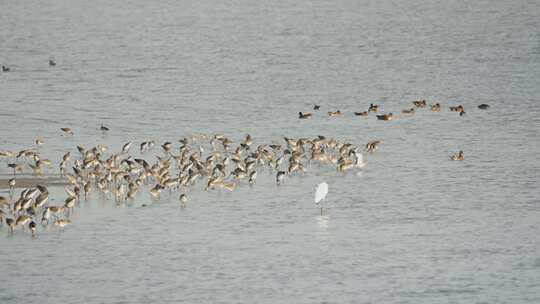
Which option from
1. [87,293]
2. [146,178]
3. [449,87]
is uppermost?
[449,87]

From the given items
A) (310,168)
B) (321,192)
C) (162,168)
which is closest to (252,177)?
(162,168)

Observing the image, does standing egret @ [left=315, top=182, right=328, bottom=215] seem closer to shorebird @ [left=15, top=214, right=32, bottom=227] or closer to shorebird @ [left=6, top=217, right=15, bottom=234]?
shorebird @ [left=15, top=214, right=32, bottom=227]

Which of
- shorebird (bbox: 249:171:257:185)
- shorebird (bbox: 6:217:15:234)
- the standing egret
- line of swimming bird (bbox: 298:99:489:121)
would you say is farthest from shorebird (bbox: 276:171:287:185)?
line of swimming bird (bbox: 298:99:489:121)

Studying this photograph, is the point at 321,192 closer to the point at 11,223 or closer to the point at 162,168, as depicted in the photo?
the point at 162,168

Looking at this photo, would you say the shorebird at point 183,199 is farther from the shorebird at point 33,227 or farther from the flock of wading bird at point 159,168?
the shorebird at point 33,227

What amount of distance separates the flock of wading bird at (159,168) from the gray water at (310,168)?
0.34 metres

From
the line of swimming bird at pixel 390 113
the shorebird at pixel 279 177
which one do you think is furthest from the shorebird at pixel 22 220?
the line of swimming bird at pixel 390 113

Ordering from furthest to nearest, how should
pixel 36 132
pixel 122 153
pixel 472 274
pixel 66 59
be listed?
1. pixel 66 59
2. pixel 36 132
3. pixel 122 153
4. pixel 472 274

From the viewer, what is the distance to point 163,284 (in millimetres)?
17344

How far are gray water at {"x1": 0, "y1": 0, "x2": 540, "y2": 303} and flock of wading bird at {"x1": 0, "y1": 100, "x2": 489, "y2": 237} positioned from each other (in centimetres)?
34

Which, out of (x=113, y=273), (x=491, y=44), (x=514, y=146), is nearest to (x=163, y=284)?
(x=113, y=273)

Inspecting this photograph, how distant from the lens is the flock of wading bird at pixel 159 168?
70.2ft

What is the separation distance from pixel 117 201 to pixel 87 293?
5882mm

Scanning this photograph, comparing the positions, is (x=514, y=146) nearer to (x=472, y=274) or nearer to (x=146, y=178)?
(x=146, y=178)
